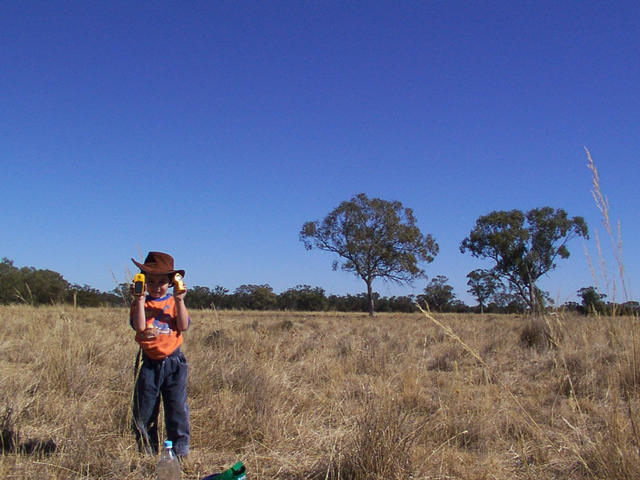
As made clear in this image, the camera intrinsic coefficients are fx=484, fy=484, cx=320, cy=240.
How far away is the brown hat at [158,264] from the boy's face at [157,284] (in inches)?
2.4

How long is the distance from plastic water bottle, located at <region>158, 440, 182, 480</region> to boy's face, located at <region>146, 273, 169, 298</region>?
100cm

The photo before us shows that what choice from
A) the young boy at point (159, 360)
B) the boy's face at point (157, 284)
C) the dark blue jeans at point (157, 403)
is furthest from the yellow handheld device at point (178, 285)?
the dark blue jeans at point (157, 403)

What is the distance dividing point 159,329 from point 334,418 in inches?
67.7

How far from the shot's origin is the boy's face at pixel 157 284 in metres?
3.24

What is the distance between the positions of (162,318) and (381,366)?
3.53 metres

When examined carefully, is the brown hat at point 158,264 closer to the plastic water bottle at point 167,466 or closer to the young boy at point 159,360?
the young boy at point 159,360

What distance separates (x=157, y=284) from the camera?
129 inches

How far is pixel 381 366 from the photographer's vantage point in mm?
6062

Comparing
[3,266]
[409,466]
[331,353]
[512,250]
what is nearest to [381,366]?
[331,353]

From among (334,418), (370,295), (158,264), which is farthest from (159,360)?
(370,295)

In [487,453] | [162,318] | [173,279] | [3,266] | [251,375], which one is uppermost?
[3,266]

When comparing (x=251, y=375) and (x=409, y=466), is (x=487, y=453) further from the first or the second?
(x=251, y=375)

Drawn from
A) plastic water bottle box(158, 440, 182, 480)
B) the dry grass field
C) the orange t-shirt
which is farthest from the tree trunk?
plastic water bottle box(158, 440, 182, 480)

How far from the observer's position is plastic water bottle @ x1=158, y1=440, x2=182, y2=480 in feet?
8.74
